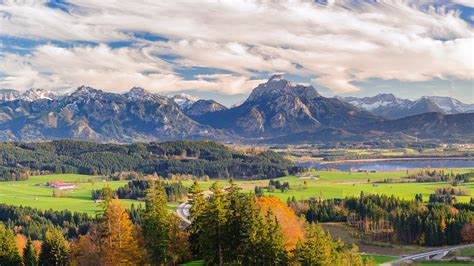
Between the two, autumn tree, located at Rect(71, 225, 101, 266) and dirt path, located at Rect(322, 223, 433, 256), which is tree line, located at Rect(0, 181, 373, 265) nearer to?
autumn tree, located at Rect(71, 225, 101, 266)

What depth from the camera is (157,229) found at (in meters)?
61.5

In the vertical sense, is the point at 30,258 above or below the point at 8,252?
below

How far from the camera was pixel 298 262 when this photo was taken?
2052 inches

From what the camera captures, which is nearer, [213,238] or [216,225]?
[216,225]

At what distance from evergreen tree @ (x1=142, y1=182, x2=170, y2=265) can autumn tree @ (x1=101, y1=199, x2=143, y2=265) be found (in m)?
3.50

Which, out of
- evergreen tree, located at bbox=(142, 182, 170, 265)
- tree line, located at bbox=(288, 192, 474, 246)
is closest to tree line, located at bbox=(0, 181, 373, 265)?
evergreen tree, located at bbox=(142, 182, 170, 265)

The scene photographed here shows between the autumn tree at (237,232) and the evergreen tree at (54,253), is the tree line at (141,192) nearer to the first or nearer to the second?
the evergreen tree at (54,253)

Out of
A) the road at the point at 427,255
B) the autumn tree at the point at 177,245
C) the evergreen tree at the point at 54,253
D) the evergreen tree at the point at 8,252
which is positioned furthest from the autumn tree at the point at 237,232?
the road at the point at 427,255

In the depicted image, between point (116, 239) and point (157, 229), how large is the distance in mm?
5465

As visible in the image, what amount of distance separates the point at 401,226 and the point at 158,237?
67.5m

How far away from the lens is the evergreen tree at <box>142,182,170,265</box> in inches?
2418

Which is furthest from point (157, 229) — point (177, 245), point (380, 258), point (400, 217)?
point (400, 217)

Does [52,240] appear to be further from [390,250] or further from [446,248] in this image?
[446,248]

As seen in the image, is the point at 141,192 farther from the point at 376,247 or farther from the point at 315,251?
the point at 315,251
